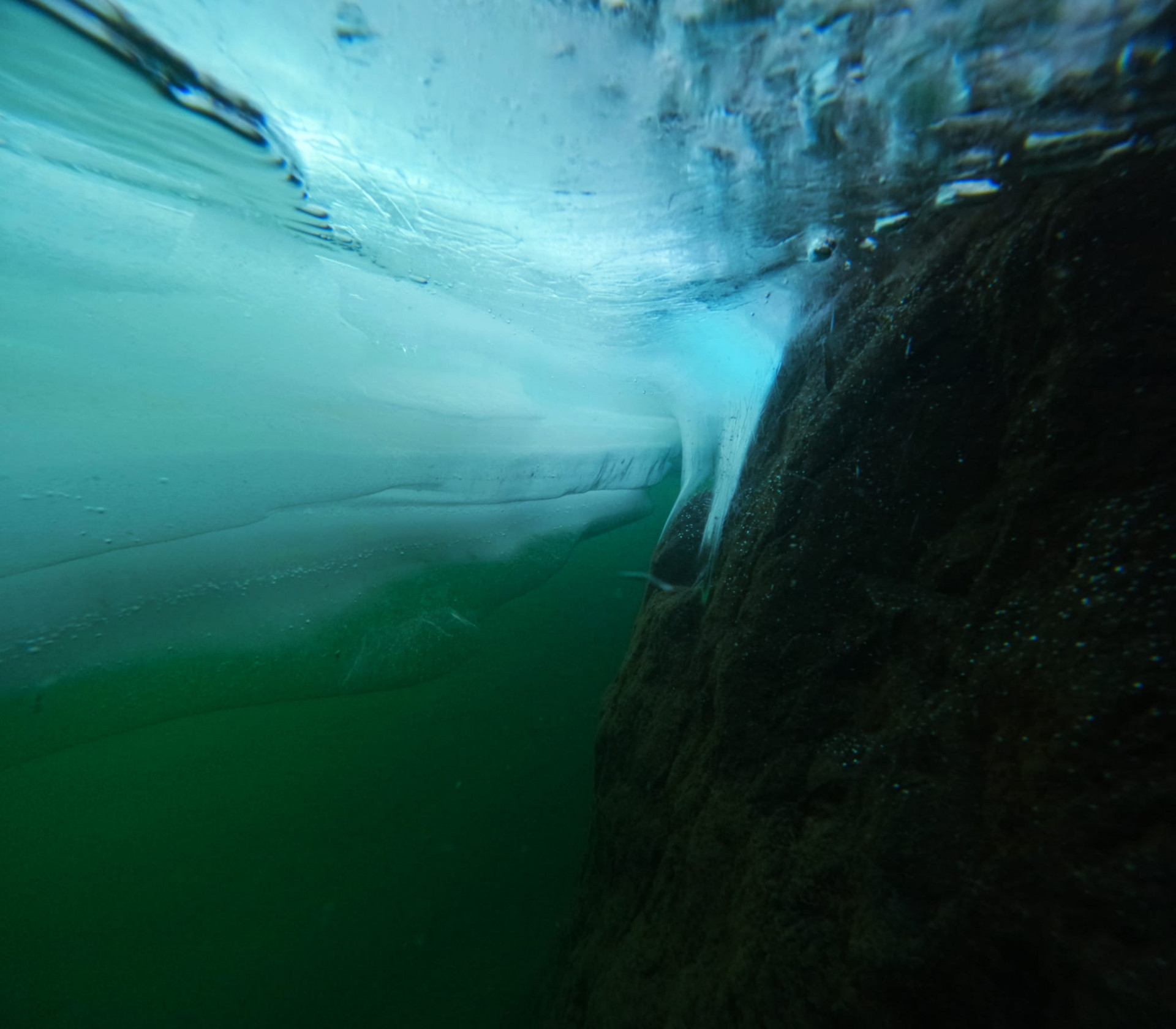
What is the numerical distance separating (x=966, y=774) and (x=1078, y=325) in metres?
1.51

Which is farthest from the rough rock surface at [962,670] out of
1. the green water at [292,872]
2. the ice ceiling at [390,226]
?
the green water at [292,872]

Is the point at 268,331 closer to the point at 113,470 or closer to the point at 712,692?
the point at 113,470

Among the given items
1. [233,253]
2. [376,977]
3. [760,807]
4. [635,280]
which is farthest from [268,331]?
[376,977]

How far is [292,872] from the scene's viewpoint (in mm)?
10055

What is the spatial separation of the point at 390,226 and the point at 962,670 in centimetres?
408

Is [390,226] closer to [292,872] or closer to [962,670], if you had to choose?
[962,670]

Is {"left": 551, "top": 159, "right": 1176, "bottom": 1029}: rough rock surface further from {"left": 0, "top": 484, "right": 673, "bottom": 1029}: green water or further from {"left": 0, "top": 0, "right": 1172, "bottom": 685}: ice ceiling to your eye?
{"left": 0, "top": 484, "right": 673, "bottom": 1029}: green water

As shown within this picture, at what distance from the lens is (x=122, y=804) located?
1113cm

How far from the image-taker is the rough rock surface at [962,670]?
52.9 inches

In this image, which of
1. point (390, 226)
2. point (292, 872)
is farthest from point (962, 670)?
point (292, 872)

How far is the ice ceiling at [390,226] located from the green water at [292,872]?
3617 millimetres

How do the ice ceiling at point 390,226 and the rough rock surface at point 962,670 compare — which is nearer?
the rough rock surface at point 962,670

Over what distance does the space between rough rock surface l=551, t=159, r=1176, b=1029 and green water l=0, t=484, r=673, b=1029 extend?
522cm

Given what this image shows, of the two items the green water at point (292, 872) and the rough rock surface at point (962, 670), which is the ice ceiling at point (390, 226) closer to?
the rough rock surface at point (962, 670)
